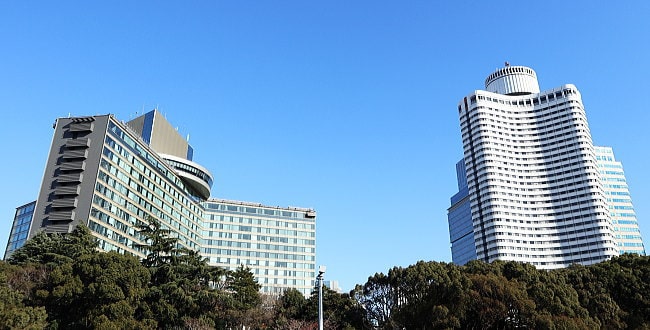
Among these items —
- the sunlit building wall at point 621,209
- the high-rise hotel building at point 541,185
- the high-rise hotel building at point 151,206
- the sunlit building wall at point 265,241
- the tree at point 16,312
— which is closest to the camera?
the tree at point 16,312

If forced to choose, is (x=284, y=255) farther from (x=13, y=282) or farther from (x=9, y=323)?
(x=9, y=323)

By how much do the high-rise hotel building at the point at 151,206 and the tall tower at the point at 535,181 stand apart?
68466mm

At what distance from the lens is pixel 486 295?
53438mm

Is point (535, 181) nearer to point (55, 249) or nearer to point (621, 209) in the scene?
point (621, 209)

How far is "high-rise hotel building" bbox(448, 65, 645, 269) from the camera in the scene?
170250 millimetres

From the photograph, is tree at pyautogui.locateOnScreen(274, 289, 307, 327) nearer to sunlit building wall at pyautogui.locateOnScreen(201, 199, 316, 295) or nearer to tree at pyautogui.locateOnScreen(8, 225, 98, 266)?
tree at pyautogui.locateOnScreen(8, 225, 98, 266)

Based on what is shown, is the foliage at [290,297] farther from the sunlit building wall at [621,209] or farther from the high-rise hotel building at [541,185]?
the sunlit building wall at [621,209]

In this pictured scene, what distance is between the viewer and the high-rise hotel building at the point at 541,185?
170250 mm

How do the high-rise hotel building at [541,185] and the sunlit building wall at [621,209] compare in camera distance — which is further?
the sunlit building wall at [621,209]

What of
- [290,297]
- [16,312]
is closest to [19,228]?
[290,297]

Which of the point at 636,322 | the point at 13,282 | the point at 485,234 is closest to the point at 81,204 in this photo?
the point at 13,282

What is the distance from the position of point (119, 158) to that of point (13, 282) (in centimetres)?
5173

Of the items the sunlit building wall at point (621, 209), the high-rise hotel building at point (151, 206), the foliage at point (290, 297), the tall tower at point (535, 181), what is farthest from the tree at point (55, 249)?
the sunlit building wall at point (621, 209)

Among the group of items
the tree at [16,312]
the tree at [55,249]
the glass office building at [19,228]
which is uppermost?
the glass office building at [19,228]
